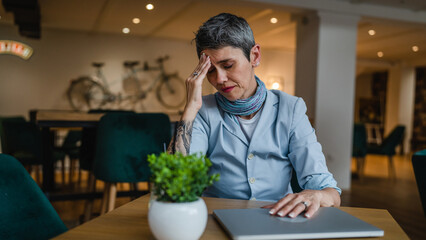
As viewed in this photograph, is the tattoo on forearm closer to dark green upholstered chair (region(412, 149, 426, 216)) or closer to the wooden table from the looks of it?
the wooden table

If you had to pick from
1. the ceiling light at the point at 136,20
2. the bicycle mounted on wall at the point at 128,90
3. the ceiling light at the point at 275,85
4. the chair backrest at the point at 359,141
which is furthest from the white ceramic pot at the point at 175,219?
the ceiling light at the point at 275,85

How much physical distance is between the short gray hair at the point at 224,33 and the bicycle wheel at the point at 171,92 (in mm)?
6495

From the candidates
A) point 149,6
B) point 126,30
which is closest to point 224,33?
point 149,6

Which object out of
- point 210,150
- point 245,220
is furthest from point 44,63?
point 245,220

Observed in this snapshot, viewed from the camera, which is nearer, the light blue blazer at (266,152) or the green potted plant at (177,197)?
the green potted plant at (177,197)

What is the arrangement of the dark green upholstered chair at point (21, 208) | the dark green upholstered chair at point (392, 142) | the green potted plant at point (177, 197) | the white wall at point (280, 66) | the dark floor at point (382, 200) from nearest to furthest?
the green potted plant at point (177, 197) → the dark green upholstered chair at point (21, 208) → the dark floor at point (382, 200) → the dark green upholstered chair at point (392, 142) → the white wall at point (280, 66)

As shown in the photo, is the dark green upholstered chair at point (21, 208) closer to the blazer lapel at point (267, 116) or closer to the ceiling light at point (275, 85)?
the blazer lapel at point (267, 116)

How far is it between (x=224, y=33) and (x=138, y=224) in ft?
2.21

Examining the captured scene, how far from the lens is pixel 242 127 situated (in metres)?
1.31

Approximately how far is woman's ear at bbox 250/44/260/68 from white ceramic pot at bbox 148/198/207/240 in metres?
0.74

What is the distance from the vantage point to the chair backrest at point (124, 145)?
7.26 ft

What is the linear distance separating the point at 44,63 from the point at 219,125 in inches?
254

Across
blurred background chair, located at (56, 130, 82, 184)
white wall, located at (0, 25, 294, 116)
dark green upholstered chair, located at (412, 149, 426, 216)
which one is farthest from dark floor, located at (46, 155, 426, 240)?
white wall, located at (0, 25, 294, 116)

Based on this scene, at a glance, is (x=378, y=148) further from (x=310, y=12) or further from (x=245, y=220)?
(x=245, y=220)
